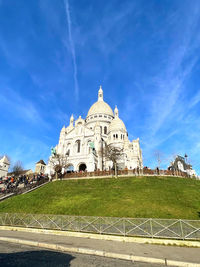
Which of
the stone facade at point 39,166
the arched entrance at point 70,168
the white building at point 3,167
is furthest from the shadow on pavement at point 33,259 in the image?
the stone facade at point 39,166

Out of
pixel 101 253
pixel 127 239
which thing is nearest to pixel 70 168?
pixel 127 239

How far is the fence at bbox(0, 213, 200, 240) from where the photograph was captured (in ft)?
30.2

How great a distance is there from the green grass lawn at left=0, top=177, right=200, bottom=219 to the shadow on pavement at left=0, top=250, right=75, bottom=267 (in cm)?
836

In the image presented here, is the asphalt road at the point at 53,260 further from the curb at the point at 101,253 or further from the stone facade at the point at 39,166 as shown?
the stone facade at the point at 39,166

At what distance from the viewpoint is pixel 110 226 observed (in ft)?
34.6

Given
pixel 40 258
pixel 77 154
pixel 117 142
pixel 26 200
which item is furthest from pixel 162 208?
pixel 117 142

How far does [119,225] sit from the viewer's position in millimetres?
10438

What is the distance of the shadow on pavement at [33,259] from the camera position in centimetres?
580

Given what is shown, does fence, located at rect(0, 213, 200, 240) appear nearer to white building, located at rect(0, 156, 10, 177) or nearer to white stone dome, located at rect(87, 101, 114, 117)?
white building, located at rect(0, 156, 10, 177)

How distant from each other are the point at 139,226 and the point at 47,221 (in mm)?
6898

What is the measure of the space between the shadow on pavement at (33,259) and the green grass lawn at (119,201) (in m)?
8.36

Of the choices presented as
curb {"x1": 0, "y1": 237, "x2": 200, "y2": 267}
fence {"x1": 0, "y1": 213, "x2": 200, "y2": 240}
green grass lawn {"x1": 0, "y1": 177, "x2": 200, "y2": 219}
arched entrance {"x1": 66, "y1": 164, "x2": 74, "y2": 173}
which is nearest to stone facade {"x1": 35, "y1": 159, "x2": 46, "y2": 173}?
arched entrance {"x1": 66, "y1": 164, "x2": 74, "y2": 173}

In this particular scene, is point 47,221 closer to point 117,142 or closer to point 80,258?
point 80,258

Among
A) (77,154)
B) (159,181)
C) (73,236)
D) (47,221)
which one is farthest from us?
(77,154)
